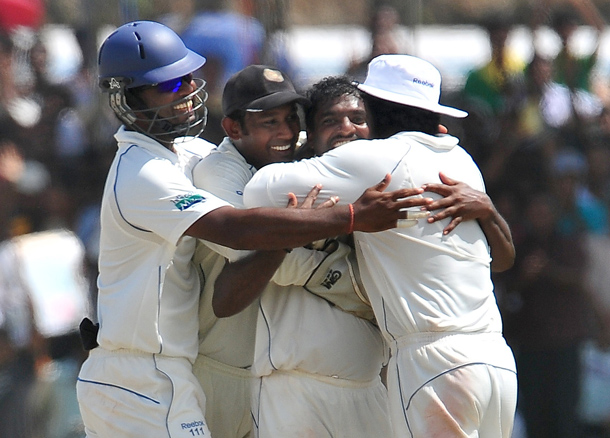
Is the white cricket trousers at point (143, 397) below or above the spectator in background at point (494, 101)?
above

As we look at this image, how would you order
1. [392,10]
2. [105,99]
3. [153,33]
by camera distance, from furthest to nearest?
[105,99] → [392,10] → [153,33]

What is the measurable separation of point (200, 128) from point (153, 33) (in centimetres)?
46

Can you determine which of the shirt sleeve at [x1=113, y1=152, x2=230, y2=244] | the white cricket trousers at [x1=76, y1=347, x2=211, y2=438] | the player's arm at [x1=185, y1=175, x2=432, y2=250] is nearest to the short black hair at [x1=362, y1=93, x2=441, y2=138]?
the player's arm at [x1=185, y1=175, x2=432, y2=250]

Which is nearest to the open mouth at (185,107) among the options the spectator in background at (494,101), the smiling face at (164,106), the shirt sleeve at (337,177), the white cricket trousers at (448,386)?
the smiling face at (164,106)

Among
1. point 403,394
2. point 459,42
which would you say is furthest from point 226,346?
point 459,42

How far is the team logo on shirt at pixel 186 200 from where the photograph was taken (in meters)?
4.09

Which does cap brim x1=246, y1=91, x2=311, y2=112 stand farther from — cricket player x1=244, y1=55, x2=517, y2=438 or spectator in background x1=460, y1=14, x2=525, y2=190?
spectator in background x1=460, y1=14, x2=525, y2=190

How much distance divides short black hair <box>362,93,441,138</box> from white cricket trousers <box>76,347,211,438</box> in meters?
1.25

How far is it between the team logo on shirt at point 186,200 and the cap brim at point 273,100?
0.50 meters

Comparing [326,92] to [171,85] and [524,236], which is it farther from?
[524,236]

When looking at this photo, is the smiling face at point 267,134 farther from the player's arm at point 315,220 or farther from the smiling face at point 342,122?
the player's arm at point 315,220

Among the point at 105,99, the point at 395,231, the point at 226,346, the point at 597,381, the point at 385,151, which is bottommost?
the point at 597,381

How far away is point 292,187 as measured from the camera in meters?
4.03

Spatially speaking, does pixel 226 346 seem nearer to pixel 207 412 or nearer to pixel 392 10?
pixel 207 412
